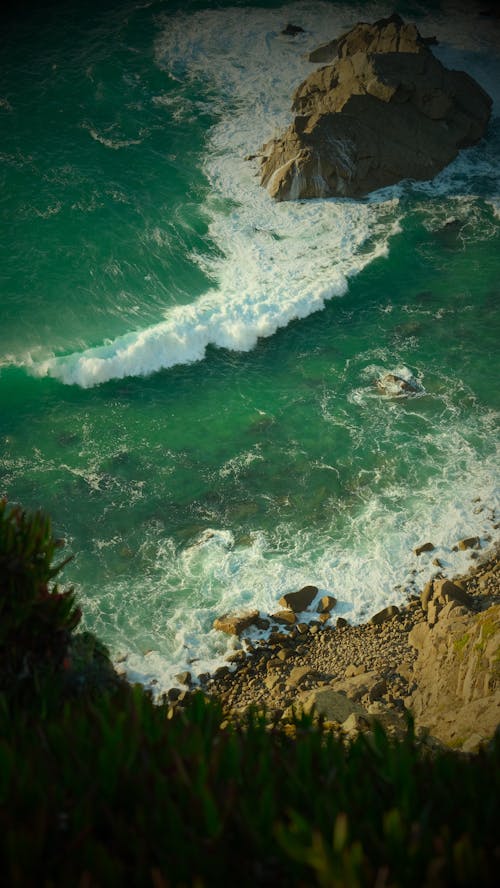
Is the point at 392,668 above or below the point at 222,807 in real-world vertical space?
below

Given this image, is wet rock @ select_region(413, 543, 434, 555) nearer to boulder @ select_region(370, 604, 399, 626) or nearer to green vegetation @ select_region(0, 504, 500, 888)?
boulder @ select_region(370, 604, 399, 626)

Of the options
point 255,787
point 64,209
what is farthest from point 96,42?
point 255,787

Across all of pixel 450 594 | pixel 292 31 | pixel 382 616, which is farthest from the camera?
pixel 292 31

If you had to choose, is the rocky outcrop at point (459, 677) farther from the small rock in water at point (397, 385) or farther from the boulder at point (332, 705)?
the small rock in water at point (397, 385)

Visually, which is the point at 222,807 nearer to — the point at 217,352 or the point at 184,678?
the point at 184,678

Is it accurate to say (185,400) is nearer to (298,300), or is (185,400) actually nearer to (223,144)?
(298,300)

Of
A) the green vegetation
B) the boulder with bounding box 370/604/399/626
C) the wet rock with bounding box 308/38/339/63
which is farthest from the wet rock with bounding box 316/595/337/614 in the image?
the wet rock with bounding box 308/38/339/63

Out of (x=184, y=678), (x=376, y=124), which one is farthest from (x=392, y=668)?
(x=376, y=124)
